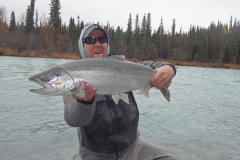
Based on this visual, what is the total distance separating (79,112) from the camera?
2572 millimetres

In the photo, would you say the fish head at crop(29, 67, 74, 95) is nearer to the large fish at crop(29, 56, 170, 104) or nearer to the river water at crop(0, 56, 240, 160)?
the large fish at crop(29, 56, 170, 104)

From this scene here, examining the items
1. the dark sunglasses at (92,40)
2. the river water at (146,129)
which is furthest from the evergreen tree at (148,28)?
the dark sunglasses at (92,40)

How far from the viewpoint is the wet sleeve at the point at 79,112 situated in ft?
8.34

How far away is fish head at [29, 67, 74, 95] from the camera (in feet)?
7.42

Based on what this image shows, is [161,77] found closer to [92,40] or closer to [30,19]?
[92,40]

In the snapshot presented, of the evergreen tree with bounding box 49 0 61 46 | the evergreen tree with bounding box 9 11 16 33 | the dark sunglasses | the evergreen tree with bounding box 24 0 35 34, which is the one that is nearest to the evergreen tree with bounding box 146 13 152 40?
the evergreen tree with bounding box 49 0 61 46

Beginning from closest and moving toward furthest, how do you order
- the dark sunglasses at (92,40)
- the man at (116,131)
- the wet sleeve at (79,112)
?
the wet sleeve at (79,112) < the man at (116,131) < the dark sunglasses at (92,40)

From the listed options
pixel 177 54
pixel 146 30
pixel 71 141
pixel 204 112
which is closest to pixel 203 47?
pixel 177 54

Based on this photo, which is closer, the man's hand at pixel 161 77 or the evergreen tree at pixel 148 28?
the man's hand at pixel 161 77

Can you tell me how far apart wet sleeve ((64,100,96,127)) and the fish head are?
0.32 metres

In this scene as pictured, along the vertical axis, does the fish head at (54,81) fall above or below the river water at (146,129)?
above

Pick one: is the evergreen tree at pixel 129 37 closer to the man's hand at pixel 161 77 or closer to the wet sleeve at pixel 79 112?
the man's hand at pixel 161 77

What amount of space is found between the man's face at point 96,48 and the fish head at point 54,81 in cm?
122

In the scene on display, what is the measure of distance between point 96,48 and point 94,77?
3.80ft
